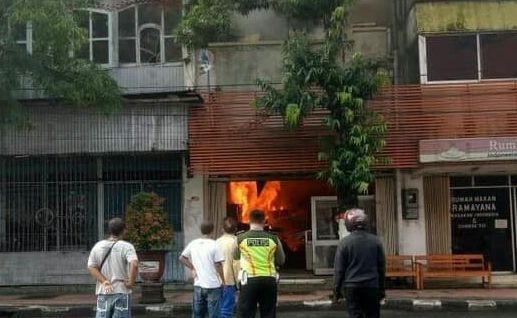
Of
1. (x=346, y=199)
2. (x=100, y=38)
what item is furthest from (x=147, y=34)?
(x=346, y=199)

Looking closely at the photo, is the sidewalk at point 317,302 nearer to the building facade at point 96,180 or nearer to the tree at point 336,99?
the building facade at point 96,180

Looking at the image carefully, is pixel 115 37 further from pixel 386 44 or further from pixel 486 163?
pixel 486 163

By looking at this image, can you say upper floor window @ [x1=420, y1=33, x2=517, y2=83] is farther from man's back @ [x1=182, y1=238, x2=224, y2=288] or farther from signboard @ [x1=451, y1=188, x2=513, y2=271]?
man's back @ [x1=182, y1=238, x2=224, y2=288]

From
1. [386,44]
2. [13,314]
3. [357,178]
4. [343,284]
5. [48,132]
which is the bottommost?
[13,314]

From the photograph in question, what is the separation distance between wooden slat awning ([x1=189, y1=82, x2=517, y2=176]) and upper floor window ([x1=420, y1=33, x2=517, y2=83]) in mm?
376

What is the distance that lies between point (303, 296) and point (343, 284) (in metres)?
8.03

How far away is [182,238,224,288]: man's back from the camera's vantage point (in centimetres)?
1001

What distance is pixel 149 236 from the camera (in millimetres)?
14656

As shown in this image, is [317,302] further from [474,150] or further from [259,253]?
[259,253]

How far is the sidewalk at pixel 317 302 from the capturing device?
1441 centimetres

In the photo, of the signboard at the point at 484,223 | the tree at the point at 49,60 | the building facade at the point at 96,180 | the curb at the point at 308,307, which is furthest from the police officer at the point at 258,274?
the signboard at the point at 484,223

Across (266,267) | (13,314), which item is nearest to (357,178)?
(266,267)

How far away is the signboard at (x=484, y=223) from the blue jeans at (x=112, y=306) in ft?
36.3

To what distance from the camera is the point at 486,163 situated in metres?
15.8
